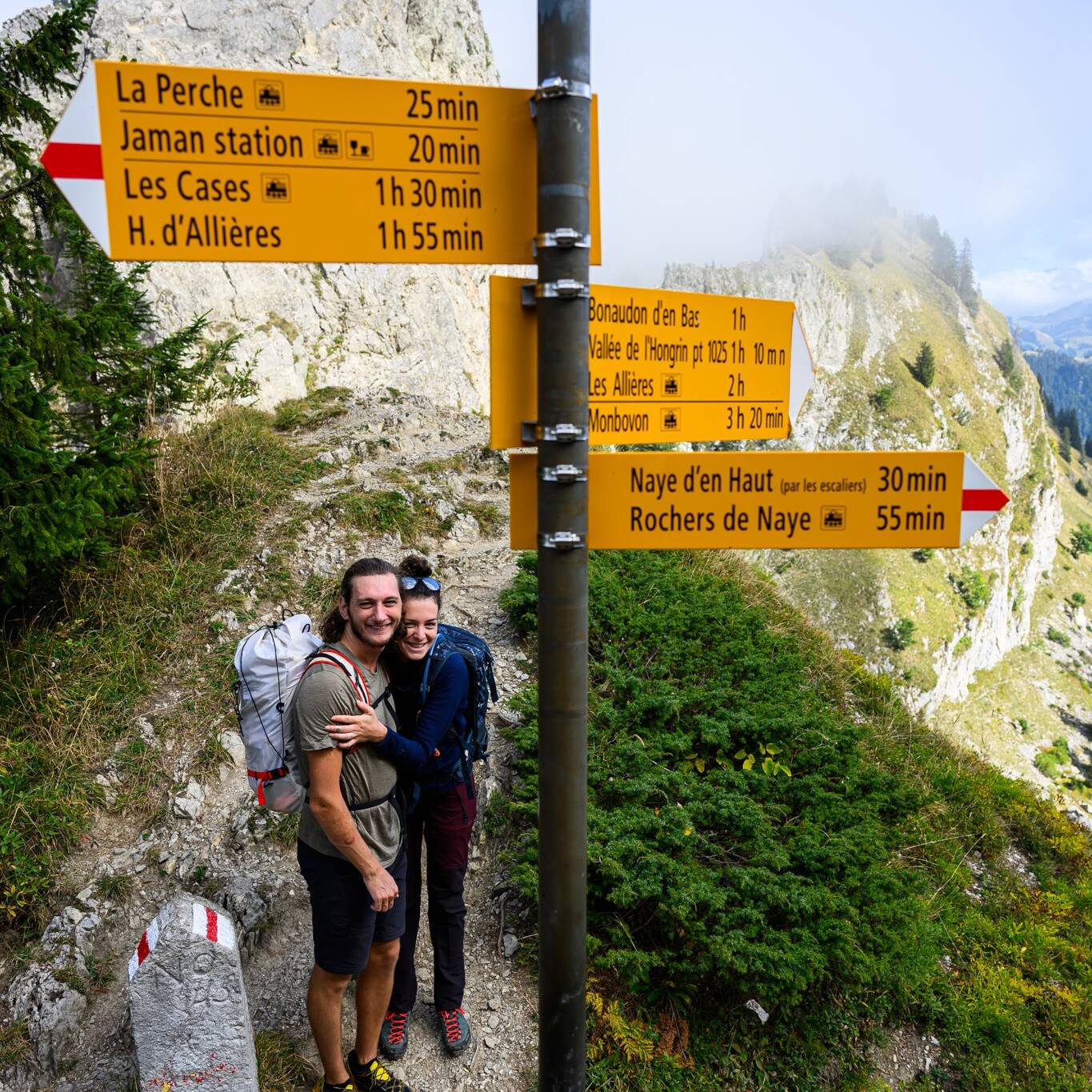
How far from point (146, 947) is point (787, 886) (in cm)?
299

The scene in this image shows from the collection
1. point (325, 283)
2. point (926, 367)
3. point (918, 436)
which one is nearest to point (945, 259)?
point (926, 367)

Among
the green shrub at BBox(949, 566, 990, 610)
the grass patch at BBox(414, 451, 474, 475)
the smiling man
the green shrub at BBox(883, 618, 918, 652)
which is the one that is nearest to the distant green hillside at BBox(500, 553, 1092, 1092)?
the smiling man

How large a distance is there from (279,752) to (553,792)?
61.4 inches

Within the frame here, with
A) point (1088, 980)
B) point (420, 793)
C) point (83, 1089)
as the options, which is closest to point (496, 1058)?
point (420, 793)

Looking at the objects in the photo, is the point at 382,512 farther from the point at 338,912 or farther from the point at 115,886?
the point at 338,912

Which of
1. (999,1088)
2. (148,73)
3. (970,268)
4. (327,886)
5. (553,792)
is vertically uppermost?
(970,268)

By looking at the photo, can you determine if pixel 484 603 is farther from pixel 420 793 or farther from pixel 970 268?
pixel 970 268

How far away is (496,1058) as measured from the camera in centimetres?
349

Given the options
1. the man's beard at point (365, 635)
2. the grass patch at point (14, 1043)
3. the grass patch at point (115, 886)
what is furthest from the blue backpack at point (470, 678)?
the grass patch at point (14, 1043)

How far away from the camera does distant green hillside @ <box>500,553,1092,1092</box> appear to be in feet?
11.9

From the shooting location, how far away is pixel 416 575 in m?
3.11

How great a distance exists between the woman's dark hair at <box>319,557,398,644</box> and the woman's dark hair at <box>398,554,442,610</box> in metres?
0.11

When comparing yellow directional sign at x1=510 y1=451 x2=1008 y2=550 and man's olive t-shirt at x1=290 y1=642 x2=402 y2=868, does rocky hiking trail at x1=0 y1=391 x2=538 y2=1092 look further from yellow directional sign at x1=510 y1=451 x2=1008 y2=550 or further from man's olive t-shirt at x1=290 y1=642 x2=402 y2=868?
yellow directional sign at x1=510 y1=451 x2=1008 y2=550

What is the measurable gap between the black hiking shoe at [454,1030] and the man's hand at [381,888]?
1.15 meters
